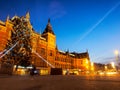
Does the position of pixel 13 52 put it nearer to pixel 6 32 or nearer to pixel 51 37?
pixel 6 32

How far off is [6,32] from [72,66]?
152 feet

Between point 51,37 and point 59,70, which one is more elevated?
point 51,37

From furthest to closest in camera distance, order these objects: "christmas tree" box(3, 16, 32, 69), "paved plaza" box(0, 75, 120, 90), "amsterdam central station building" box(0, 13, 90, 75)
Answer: "amsterdam central station building" box(0, 13, 90, 75)
"christmas tree" box(3, 16, 32, 69)
"paved plaza" box(0, 75, 120, 90)

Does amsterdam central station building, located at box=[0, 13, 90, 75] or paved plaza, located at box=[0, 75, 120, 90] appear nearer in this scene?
paved plaza, located at box=[0, 75, 120, 90]

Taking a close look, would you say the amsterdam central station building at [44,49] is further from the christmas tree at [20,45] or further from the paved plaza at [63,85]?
the paved plaza at [63,85]

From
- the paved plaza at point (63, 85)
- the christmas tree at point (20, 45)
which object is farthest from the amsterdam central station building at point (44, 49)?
the paved plaza at point (63, 85)

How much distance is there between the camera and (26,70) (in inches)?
1812

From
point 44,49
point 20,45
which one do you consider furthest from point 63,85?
point 44,49

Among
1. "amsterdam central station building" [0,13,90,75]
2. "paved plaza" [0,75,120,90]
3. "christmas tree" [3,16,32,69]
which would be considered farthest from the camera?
"amsterdam central station building" [0,13,90,75]

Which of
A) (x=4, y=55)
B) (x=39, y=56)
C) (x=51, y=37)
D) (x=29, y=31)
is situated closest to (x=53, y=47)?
(x=51, y=37)

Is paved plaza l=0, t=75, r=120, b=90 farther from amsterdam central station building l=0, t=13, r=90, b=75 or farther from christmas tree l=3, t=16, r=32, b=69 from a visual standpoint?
amsterdam central station building l=0, t=13, r=90, b=75

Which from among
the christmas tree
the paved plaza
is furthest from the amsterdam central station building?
the paved plaza

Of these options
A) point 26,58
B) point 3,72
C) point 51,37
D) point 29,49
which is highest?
point 51,37

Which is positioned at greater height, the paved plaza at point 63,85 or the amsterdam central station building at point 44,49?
the amsterdam central station building at point 44,49
